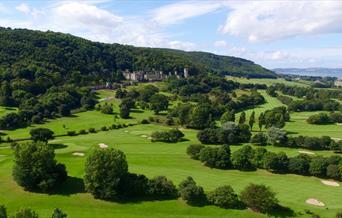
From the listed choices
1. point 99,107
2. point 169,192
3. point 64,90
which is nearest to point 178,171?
point 169,192

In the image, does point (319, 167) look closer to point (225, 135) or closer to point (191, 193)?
point (225, 135)

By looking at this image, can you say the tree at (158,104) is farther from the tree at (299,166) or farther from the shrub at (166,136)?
the tree at (299,166)

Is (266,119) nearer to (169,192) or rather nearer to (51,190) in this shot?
(169,192)

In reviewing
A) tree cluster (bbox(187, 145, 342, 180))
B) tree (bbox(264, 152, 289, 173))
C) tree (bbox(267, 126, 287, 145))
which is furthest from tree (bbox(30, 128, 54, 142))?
tree (bbox(267, 126, 287, 145))

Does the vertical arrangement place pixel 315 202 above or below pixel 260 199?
below

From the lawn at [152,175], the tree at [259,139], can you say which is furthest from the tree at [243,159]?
the tree at [259,139]

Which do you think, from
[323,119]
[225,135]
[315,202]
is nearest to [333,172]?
[315,202]

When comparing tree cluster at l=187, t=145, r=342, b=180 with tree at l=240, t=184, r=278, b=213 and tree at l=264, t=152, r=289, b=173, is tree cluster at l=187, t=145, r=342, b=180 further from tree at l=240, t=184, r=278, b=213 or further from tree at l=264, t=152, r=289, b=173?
tree at l=240, t=184, r=278, b=213
